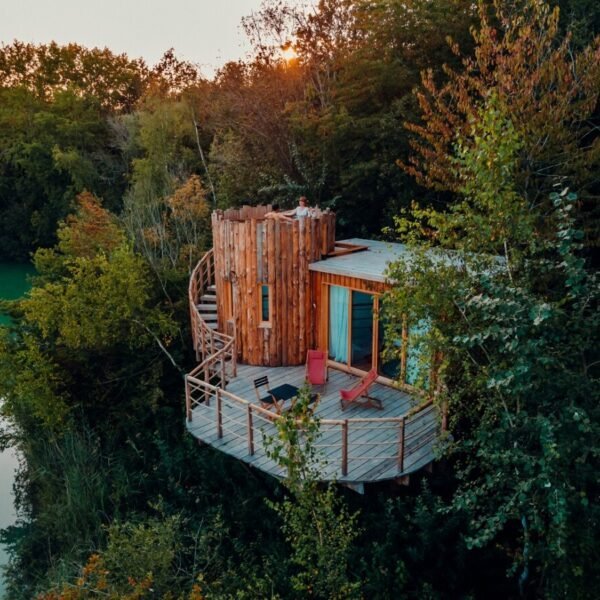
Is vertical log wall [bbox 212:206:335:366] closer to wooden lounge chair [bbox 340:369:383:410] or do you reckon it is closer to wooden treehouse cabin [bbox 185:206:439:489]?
wooden treehouse cabin [bbox 185:206:439:489]

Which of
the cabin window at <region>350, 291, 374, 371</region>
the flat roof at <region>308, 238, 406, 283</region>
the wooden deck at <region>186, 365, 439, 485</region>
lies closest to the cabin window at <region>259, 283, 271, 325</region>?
the flat roof at <region>308, 238, 406, 283</region>

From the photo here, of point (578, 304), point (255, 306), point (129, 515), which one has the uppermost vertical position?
point (578, 304)

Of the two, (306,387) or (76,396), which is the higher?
(306,387)

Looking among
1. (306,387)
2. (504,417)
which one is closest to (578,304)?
(504,417)

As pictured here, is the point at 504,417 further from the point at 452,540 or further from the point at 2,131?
the point at 2,131

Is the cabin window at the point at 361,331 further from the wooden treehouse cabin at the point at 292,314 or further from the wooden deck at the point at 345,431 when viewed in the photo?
the wooden deck at the point at 345,431

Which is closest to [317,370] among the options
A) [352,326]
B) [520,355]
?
[352,326]
